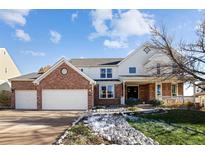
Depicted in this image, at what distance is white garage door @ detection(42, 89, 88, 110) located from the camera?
26.0 metres

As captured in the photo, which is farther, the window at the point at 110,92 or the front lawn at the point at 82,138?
the window at the point at 110,92

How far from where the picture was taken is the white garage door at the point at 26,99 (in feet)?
89.0

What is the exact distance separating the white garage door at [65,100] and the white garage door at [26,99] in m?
1.22

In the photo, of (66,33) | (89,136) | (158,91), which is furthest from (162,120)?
(158,91)

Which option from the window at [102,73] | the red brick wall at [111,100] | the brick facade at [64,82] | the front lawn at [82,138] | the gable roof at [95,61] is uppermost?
the gable roof at [95,61]

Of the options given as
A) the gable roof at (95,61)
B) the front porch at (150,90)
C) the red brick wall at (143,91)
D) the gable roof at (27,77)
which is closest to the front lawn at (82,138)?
the gable roof at (27,77)

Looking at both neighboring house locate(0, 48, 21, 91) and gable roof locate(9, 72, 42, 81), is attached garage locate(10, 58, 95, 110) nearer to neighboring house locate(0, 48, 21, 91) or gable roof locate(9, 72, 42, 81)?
gable roof locate(9, 72, 42, 81)

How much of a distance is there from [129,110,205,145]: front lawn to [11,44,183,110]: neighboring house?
9204mm

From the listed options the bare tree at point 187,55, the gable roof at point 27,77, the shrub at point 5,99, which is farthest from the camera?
the shrub at point 5,99

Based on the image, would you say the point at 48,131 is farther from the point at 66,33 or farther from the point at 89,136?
the point at 66,33

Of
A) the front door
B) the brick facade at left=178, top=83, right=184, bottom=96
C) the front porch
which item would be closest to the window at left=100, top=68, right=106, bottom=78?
the front porch

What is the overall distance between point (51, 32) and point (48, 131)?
519 inches

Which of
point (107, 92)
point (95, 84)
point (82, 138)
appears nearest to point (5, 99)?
point (95, 84)

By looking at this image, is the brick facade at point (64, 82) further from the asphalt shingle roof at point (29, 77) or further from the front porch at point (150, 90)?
the front porch at point (150, 90)
